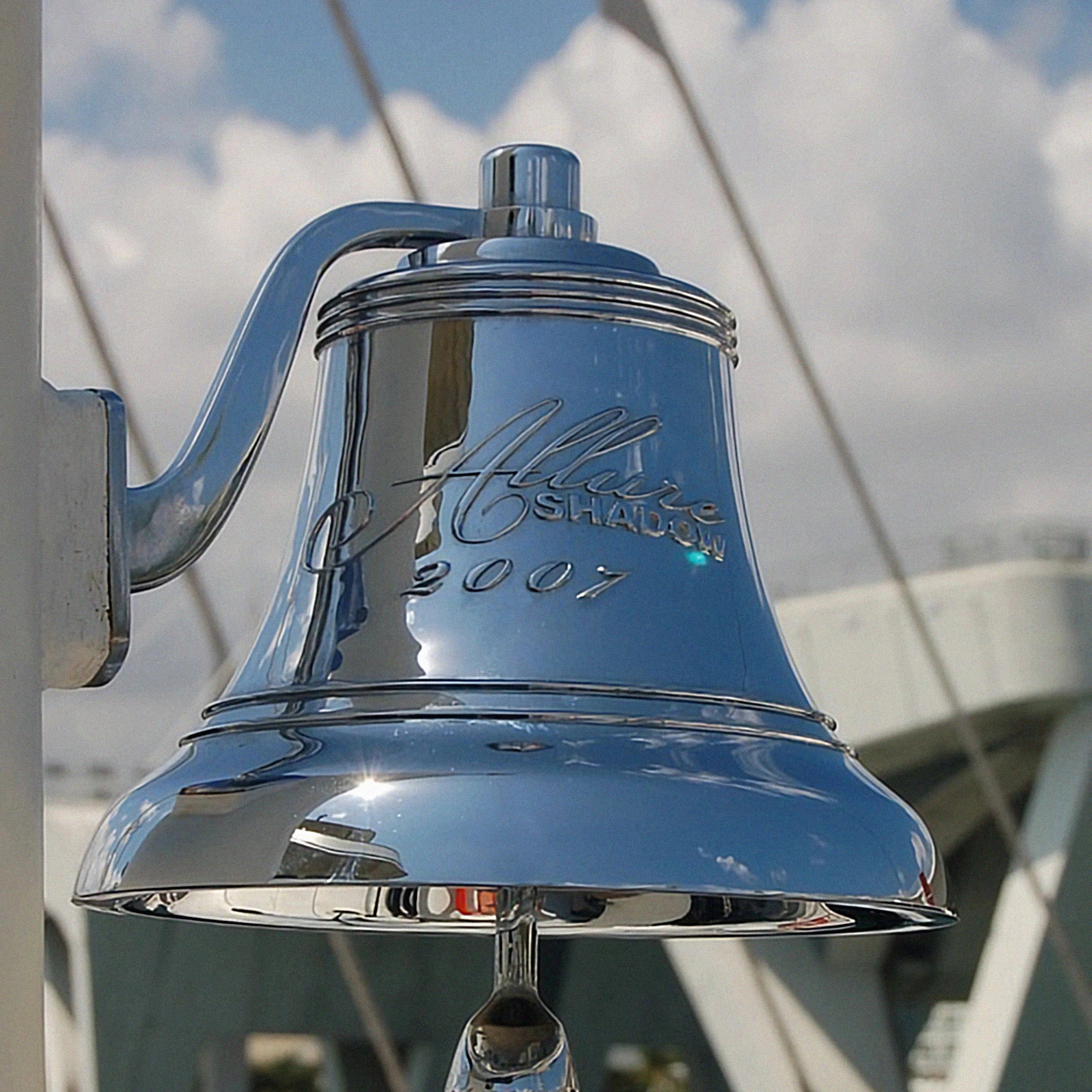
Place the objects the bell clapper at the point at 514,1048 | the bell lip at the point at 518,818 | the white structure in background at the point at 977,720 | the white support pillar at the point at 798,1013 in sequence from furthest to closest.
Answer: the white support pillar at the point at 798,1013
the white structure in background at the point at 977,720
the bell clapper at the point at 514,1048
the bell lip at the point at 518,818

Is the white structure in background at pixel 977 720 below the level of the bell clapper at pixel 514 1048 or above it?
above

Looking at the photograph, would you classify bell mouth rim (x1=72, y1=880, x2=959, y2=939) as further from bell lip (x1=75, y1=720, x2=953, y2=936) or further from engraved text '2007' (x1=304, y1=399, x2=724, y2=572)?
engraved text '2007' (x1=304, y1=399, x2=724, y2=572)

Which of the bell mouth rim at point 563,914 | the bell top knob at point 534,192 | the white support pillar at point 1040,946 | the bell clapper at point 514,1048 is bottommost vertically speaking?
the bell clapper at point 514,1048

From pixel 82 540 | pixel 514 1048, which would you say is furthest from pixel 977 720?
pixel 82 540

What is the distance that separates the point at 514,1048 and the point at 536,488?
0.32 metres

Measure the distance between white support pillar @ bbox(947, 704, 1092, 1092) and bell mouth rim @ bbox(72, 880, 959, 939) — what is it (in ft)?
41.8

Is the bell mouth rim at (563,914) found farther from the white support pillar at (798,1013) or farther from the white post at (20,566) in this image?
the white support pillar at (798,1013)

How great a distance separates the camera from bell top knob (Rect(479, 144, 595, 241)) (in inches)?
51.0

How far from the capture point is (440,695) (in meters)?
1.17

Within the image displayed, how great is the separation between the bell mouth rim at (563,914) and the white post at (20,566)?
174mm

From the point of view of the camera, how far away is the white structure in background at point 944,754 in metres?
13.8

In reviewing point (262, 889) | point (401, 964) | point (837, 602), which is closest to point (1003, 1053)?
point (837, 602)

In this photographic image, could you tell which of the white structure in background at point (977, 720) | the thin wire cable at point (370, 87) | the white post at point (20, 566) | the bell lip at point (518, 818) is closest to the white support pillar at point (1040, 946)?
the white structure in background at point (977, 720)

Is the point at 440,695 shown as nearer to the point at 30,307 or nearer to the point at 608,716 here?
the point at 608,716
